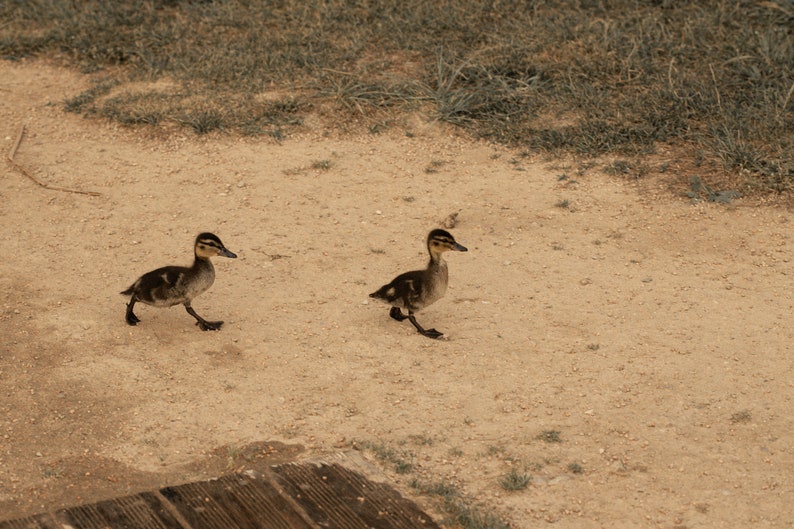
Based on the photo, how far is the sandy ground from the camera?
6523 mm

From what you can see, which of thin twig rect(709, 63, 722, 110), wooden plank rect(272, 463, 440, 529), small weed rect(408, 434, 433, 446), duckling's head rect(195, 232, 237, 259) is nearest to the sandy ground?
small weed rect(408, 434, 433, 446)

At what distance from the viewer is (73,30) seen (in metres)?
13.4

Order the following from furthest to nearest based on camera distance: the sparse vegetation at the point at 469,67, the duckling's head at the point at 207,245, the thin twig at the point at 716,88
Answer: the thin twig at the point at 716,88, the sparse vegetation at the point at 469,67, the duckling's head at the point at 207,245

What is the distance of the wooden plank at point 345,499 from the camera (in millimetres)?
5977

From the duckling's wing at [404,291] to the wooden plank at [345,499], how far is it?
177 centimetres

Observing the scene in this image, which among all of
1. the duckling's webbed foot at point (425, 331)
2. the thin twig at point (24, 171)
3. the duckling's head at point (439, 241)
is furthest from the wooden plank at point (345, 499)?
the thin twig at point (24, 171)

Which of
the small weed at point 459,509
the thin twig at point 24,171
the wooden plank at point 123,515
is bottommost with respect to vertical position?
the thin twig at point 24,171

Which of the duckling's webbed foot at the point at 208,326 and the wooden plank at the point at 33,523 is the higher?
the wooden plank at the point at 33,523

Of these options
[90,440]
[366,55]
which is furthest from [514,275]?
[366,55]

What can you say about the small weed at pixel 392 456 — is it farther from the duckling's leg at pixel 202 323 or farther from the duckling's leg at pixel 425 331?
the duckling's leg at pixel 202 323

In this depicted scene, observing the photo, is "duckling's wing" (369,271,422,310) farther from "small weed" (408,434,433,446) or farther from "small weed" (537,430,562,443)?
"small weed" (537,430,562,443)

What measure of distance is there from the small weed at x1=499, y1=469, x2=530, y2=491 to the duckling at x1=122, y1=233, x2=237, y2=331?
8.48ft

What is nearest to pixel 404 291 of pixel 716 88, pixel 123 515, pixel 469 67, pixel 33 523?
pixel 123 515

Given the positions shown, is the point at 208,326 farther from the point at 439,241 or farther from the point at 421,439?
the point at 421,439
